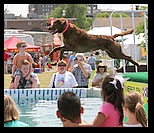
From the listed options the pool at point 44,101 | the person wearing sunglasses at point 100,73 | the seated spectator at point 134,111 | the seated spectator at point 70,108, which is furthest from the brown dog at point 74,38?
the person wearing sunglasses at point 100,73

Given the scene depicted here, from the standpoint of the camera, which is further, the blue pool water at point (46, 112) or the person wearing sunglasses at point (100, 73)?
the person wearing sunglasses at point (100, 73)

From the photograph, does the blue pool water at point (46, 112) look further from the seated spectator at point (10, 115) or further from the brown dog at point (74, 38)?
the seated spectator at point (10, 115)

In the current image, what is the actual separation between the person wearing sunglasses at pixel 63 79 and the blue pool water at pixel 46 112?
409 mm

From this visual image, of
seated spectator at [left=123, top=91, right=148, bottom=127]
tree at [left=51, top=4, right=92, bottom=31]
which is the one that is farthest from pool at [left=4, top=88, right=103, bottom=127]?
tree at [left=51, top=4, right=92, bottom=31]

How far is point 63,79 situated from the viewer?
7.19 m

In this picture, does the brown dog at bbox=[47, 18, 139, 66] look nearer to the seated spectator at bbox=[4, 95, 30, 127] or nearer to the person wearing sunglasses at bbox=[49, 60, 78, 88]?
the seated spectator at bbox=[4, 95, 30, 127]

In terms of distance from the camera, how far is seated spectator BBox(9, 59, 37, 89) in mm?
7039

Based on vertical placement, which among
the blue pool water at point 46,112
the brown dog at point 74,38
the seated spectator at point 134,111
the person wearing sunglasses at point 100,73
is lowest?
the blue pool water at point 46,112

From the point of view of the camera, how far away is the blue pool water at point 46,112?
5.26 m
